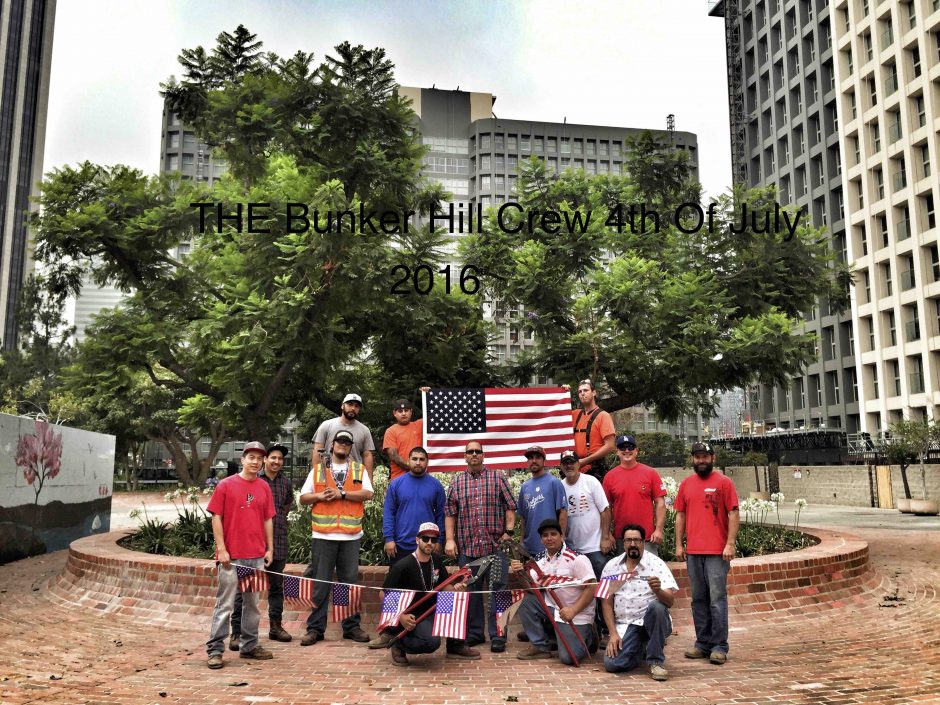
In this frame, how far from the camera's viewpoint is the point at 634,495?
7.57m

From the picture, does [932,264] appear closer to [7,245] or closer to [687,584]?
[687,584]

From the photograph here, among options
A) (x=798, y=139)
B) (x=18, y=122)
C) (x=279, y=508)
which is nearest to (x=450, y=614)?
(x=279, y=508)

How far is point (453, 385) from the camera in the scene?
19.8 meters

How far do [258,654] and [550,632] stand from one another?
2.68 meters

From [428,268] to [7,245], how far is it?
138 meters

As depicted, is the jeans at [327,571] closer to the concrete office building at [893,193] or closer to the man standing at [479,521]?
the man standing at [479,521]

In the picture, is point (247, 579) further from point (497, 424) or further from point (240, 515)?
point (497, 424)

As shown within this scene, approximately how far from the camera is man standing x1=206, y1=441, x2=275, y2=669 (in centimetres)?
689

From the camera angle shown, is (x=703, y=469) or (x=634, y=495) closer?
(x=703, y=469)

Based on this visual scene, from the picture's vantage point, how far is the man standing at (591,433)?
837cm

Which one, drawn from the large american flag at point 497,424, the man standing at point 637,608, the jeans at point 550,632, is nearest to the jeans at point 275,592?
the large american flag at point 497,424

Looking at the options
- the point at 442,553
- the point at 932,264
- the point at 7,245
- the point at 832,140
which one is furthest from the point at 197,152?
the point at 442,553

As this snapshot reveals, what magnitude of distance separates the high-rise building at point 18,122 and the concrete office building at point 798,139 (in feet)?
374

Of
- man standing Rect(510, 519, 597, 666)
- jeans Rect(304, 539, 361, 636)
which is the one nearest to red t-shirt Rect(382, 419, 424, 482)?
jeans Rect(304, 539, 361, 636)
